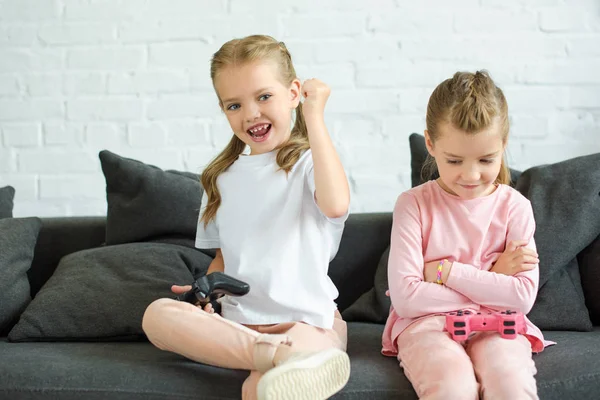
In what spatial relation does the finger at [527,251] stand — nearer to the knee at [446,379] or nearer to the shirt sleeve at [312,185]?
the knee at [446,379]

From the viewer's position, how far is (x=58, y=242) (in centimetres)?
256

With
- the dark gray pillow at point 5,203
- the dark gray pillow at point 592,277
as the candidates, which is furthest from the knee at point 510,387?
the dark gray pillow at point 5,203

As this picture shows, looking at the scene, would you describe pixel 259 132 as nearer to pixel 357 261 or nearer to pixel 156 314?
pixel 156 314

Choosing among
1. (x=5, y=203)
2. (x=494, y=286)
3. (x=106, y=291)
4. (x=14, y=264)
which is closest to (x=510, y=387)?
(x=494, y=286)

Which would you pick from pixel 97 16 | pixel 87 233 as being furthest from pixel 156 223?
pixel 97 16

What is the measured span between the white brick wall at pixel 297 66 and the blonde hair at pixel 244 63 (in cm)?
78

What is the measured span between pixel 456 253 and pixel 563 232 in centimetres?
43

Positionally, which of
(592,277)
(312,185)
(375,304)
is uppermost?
(312,185)

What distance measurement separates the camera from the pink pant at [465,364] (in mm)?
1598

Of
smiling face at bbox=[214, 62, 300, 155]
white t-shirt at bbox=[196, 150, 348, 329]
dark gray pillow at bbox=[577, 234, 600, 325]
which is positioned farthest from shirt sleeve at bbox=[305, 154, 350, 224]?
dark gray pillow at bbox=[577, 234, 600, 325]

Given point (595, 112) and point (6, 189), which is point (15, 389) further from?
point (595, 112)

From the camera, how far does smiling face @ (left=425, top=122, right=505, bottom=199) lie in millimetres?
1785

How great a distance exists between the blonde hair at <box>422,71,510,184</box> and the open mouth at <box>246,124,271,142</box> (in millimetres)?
393

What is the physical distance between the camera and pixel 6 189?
2.56m
